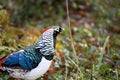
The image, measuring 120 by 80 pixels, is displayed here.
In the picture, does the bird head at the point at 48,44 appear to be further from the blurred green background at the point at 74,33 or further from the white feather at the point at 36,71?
the blurred green background at the point at 74,33

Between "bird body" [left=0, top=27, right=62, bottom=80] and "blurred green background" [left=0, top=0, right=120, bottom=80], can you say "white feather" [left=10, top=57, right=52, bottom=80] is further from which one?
"blurred green background" [left=0, top=0, right=120, bottom=80]

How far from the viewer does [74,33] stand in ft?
21.5

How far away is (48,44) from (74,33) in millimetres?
2777

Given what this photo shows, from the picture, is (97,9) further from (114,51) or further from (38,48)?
(38,48)

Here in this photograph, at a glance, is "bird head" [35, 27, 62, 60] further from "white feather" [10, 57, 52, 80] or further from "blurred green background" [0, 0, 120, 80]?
"blurred green background" [0, 0, 120, 80]

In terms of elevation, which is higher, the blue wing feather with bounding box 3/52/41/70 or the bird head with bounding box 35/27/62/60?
the bird head with bounding box 35/27/62/60

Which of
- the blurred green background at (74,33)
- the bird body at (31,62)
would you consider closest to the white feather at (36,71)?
the bird body at (31,62)

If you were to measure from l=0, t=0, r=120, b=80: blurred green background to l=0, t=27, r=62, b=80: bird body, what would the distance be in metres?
0.43

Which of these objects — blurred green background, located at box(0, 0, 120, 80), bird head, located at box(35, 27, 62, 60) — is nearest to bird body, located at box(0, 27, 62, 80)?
bird head, located at box(35, 27, 62, 60)

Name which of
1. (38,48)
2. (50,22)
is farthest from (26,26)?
(38,48)

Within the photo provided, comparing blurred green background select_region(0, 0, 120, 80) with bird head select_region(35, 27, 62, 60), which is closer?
bird head select_region(35, 27, 62, 60)

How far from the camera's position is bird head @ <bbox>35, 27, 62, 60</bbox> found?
3.78 metres

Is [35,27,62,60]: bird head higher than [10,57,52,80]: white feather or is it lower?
higher

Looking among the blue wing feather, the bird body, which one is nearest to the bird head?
the bird body
